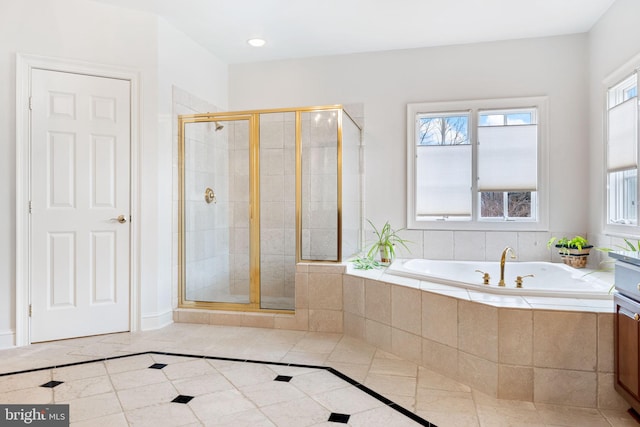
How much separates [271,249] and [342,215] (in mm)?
681

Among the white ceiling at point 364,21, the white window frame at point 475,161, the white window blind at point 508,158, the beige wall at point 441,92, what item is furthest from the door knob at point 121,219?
the white window blind at point 508,158

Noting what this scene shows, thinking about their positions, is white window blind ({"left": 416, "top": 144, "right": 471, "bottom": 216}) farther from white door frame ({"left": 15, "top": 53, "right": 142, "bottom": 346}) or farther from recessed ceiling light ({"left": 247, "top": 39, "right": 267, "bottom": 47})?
white door frame ({"left": 15, "top": 53, "right": 142, "bottom": 346})

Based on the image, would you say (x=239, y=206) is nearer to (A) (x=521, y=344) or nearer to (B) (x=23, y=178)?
(B) (x=23, y=178)

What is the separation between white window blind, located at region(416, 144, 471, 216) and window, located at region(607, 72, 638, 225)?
109cm

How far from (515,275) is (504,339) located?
147cm

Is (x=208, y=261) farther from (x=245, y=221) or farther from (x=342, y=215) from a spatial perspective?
(x=342, y=215)

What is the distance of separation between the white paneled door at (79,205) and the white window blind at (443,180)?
2.60 metres

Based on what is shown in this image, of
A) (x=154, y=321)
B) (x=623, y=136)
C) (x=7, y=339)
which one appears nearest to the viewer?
(x=7, y=339)

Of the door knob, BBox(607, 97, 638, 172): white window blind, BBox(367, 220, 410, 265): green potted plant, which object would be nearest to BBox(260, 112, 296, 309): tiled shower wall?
BBox(367, 220, 410, 265): green potted plant

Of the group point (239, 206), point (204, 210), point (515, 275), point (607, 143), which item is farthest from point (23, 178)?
point (607, 143)

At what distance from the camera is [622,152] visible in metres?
2.99

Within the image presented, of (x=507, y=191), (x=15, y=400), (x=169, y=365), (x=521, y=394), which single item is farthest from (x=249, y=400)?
(x=507, y=191)

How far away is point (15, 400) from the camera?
2.08m

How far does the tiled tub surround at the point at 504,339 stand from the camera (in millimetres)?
2045
